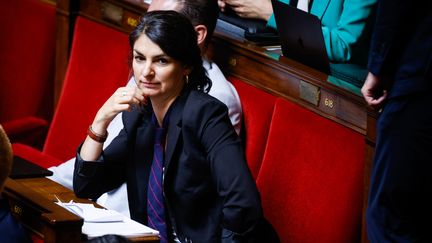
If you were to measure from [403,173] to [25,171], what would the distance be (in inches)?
44.9

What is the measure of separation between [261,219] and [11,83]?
6.13 feet

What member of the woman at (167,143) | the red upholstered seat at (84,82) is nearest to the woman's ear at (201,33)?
the woman at (167,143)

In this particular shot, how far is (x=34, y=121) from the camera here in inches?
147

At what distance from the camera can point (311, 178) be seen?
110 inches

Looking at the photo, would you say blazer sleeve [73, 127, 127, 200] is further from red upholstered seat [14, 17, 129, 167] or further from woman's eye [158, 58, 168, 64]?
red upholstered seat [14, 17, 129, 167]

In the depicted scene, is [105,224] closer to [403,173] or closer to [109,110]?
[109,110]

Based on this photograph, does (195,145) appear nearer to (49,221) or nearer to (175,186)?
(175,186)

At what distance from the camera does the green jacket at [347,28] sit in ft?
10.00

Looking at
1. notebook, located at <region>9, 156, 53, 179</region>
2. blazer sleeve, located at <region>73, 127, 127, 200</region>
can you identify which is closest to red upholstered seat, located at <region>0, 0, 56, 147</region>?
notebook, located at <region>9, 156, 53, 179</region>

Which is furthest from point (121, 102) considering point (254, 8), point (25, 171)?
point (254, 8)

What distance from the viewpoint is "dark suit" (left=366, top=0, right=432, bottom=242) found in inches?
85.9

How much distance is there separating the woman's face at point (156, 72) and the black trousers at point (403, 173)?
0.64m

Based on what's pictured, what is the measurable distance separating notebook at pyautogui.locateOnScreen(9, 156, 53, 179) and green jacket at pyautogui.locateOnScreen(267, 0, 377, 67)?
3.25ft

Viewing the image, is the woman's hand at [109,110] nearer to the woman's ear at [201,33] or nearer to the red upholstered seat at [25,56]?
the woman's ear at [201,33]
